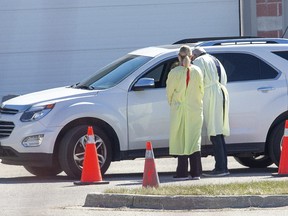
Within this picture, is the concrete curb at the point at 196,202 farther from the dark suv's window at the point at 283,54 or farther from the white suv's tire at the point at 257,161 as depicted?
the white suv's tire at the point at 257,161

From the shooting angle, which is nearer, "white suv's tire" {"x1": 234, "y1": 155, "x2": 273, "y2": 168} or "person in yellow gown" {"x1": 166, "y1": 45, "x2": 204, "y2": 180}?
"person in yellow gown" {"x1": 166, "y1": 45, "x2": 204, "y2": 180}

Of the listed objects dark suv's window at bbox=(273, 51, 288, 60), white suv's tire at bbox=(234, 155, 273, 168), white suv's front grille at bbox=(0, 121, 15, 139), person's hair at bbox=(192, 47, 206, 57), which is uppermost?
person's hair at bbox=(192, 47, 206, 57)

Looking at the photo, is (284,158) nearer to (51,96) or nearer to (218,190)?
(218,190)

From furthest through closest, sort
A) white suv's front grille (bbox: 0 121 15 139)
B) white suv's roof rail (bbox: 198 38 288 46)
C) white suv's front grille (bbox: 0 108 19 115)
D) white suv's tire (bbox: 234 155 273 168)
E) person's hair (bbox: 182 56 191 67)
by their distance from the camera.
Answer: white suv's tire (bbox: 234 155 273 168) < white suv's roof rail (bbox: 198 38 288 46) < white suv's front grille (bbox: 0 108 19 115) < white suv's front grille (bbox: 0 121 15 139) < person's hair (bbox: 182 56 191 67)

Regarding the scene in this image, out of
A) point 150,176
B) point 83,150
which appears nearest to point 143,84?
point 83,150

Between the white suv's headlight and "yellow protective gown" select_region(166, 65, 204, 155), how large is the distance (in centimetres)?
159

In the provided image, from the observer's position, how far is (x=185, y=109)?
12.2 metres

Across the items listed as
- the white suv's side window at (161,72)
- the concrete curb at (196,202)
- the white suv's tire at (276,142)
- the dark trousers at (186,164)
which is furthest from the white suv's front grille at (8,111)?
the white suv's tire at (276,142)

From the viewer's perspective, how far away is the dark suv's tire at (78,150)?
12.5m

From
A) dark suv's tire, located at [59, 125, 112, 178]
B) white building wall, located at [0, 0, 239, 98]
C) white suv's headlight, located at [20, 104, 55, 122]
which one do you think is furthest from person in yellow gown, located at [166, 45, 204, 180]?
white building wall, located at [0, 0, 239, 98]

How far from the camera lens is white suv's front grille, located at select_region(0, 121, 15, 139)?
12.6 meters

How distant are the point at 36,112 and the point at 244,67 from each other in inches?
114

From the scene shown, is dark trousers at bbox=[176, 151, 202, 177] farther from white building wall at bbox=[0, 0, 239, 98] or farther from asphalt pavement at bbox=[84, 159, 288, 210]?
white building wall at bbox=[0, 0, 239, 98]

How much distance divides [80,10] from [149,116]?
25.7ft
